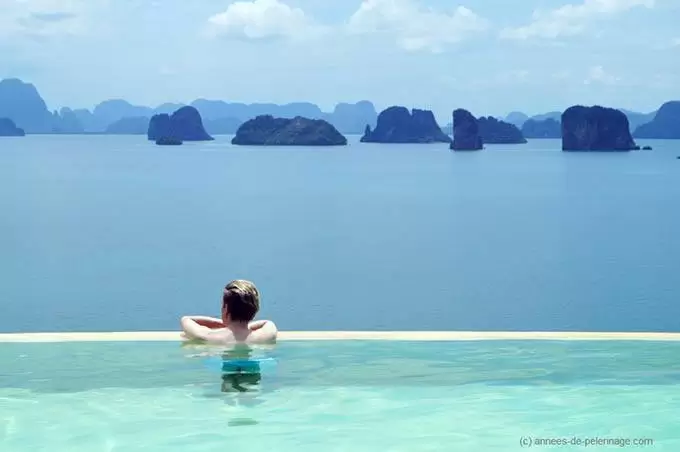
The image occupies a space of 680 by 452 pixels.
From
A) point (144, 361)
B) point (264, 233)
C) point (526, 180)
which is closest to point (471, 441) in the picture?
point (144, 361)

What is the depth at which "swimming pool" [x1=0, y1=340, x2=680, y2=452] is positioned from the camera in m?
5.49

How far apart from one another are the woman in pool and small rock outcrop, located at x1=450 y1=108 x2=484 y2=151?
148m

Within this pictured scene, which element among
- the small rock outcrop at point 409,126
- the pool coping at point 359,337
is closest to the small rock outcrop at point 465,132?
the small rock outcrop at point 409,126

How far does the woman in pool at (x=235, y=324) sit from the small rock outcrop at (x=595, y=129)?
5924 inches

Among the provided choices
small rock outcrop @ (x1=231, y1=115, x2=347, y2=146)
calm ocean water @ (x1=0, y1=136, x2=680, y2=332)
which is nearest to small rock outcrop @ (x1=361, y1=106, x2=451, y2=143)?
small rock outcrop @ (x1=231, y1=115, x2=347, y2=146)

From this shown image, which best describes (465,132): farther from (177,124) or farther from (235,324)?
(235,324)

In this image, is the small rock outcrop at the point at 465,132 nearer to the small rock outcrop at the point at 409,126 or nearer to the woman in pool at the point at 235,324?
the small rock outcrop at the point at 409,126

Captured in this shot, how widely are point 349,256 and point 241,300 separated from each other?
1018 inches

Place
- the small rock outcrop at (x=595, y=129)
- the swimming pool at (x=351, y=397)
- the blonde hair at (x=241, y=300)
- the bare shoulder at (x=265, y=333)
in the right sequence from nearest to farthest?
the swimming pool at (x=351, y=397) → the blonde hair at (x=241, y=300) → the bare shoulder at (x=265, y=333) → the small rock outcrop at (x=595, y=129)

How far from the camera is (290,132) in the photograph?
185250 millimetres

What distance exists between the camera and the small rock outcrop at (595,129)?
507ft

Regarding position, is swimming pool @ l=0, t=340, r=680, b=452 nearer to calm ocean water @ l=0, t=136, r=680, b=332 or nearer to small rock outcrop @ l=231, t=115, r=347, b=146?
calm ocean water @ l=0, t=136, r=680, b=332

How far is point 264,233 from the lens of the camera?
40.8 metres

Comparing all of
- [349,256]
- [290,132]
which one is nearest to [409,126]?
[290,132]
